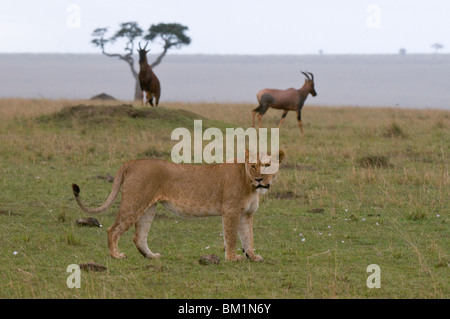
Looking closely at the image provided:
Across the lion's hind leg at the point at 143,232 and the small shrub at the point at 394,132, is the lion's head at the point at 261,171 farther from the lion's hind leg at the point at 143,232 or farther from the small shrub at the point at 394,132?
the small shrub at the point at 394,132

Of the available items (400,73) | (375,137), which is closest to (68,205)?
(375,137)

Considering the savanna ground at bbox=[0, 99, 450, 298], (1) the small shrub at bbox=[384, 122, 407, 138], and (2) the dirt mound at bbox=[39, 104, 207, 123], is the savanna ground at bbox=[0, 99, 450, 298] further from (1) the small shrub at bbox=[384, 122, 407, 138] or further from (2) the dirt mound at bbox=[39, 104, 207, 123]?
(2) the dirt mound at bbox=[39, 104, 207, 123]

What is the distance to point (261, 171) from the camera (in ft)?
22.2

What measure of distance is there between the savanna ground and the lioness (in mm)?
249

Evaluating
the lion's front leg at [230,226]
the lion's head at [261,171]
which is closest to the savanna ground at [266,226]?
the lion's front leg at [230,226]

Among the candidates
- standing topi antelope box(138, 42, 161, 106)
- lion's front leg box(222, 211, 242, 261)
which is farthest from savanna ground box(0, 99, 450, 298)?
standing topi antelope box(138, 42, 161, 106)

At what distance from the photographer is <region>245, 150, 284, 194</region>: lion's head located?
22.2ft

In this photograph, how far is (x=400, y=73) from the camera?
113 meters

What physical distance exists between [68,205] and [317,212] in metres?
3.17

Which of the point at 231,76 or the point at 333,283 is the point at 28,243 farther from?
the point at 231,76

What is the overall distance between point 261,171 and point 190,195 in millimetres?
697

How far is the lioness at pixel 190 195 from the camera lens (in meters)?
6.93

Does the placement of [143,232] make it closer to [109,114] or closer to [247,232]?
[247,232]

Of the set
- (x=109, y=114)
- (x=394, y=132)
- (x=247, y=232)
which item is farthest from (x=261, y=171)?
(x=109, y=114)
